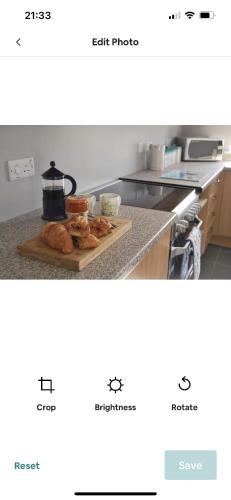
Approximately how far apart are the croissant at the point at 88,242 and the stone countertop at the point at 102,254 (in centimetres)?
4

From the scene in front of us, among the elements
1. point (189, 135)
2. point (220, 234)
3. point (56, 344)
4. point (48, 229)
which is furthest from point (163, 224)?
point (189, 135)

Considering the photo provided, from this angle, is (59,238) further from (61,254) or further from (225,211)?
(225,211)

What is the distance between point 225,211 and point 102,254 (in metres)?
2.30

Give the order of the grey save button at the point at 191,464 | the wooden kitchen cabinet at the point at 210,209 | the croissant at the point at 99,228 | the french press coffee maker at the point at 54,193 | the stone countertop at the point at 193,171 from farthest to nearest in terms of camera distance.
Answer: the wooden kitchen cabinet at the point at 210,209 < the stone countertop at the point at 193,171 < the french press coffee maker at the point at 54,193 < the croissant at the point at 99,228 < the grey save button at the point at 191,464

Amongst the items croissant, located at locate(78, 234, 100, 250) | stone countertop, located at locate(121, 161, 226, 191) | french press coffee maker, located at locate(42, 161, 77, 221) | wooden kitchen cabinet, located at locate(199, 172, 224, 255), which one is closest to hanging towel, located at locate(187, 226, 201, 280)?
stone countertop, located at locate(121, 161, 226, 191)

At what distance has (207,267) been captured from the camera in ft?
8.39

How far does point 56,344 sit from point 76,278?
0.80 ft

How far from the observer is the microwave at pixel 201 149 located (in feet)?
9.14

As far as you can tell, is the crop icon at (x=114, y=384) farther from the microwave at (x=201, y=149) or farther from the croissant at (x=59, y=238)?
the microwave at (x=201, y=149)

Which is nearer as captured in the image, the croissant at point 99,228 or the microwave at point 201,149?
the croissant at point 99,228
